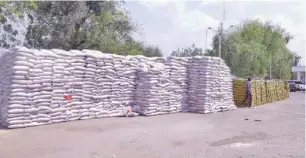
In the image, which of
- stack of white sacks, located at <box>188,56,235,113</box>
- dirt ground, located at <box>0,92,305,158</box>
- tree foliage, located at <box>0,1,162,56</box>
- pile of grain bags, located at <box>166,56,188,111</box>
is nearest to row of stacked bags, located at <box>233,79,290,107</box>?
stack of white sacks, located at <box>188,56,235,113</box>

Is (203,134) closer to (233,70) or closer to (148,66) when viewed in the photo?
(148,66)

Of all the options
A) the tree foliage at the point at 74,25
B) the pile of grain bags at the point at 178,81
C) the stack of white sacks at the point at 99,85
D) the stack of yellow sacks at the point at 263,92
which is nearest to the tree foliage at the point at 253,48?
the stack of yellow sacks at the point at 263,92

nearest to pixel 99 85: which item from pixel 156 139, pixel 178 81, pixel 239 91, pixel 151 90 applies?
pixel 151 90

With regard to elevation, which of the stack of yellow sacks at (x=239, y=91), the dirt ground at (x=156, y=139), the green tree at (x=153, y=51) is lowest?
the dirt ground at (x=156, y=139)

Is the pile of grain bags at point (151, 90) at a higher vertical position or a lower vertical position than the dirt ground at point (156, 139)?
higher

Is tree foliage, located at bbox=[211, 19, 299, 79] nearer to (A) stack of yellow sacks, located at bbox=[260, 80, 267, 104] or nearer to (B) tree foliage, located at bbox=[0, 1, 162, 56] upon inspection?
(A) stack of yellow sacks, located at bbox=[260, 80, 267, 104]

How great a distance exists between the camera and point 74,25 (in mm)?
21094

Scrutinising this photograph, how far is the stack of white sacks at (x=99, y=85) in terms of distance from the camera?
32.9ft

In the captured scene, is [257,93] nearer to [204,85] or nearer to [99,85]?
[204,85]

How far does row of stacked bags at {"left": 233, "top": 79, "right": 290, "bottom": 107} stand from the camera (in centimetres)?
1848

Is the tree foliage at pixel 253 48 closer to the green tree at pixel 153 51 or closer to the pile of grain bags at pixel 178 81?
the green tree at pixel 153 51

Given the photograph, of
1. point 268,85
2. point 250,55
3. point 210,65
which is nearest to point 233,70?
point 250,55

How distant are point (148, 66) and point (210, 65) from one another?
2.56m

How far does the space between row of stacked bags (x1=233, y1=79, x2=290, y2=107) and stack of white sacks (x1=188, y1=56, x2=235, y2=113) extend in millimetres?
3774
